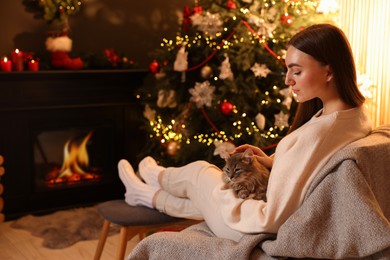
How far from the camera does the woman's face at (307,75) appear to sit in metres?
1.72

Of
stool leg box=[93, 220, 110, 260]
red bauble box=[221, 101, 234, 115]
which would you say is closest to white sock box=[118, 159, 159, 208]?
stool leg box=[93, 220, 110, 260]

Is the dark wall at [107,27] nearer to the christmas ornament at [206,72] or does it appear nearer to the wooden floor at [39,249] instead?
the christmas ornament at [206,72]

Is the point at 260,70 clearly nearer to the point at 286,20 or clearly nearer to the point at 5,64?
the point at 286,20

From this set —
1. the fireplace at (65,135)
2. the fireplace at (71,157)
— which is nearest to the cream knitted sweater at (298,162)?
the fireplace at (65,135)

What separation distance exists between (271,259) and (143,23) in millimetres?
3196

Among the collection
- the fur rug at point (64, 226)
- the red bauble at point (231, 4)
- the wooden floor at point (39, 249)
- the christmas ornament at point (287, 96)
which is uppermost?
the red bauble at point (231, 4)

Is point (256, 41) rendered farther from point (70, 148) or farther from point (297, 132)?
point (297, 132)

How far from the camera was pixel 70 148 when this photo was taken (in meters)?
4.20

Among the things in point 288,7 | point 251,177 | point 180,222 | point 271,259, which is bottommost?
point 180,222

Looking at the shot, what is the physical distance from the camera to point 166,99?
12.5 ft

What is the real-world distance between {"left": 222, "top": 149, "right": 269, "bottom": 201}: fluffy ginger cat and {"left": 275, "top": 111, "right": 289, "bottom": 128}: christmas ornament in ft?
5.06

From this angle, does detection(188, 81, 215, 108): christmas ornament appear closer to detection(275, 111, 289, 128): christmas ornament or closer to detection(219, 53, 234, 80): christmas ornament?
detection(219, 53, 234, 80): christmas ornament

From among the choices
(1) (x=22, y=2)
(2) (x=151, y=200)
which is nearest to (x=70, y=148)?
(1) (x=22, y=2)

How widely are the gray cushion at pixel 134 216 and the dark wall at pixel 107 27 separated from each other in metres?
1.88
